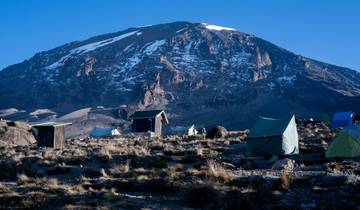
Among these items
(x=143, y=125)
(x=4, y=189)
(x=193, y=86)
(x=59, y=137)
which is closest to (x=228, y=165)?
(x=4, y=189)

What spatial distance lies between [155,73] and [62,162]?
480ft

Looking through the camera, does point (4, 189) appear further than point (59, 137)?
No

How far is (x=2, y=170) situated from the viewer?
25203 millimetres

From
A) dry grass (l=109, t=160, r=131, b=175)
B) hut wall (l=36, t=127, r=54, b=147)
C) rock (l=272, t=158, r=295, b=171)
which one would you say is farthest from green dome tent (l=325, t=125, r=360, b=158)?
hut wall (l=36, t=127, r=54, b=147)

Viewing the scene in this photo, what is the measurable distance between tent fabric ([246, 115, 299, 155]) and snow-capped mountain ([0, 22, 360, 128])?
91994 millimetres

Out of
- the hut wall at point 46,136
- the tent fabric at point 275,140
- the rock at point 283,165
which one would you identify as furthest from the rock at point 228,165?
the hut wall at point 46,136

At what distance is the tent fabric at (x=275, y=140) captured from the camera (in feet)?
99.9

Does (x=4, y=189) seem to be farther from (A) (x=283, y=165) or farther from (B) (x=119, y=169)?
(A) (x=283, y=165)

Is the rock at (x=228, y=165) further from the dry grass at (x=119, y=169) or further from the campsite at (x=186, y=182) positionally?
the dry grass at (x=119, y=169)

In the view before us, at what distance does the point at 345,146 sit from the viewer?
88.9ft

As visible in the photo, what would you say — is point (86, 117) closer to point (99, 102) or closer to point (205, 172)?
point (99, 102)

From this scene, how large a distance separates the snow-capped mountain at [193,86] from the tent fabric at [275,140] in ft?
302

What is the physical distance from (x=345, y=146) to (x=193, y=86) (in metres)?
143

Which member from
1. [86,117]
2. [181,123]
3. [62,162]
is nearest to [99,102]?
[86,117]
